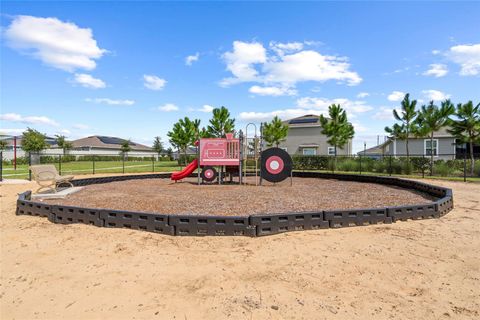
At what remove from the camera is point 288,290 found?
338 centimetres

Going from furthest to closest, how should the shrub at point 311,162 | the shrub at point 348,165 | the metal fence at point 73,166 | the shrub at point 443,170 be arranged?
the shrub at point 311,162
the shrub at point 348,165
the shrub at point 443,170
the metal fence at point 73,166

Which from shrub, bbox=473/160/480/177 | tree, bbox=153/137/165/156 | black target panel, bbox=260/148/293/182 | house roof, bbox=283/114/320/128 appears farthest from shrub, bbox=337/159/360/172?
tree, bbox=153/137/165/156

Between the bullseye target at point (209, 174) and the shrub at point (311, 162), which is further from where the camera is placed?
the shrub at point (311, 162)

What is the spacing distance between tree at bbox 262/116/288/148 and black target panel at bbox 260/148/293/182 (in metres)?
20.0

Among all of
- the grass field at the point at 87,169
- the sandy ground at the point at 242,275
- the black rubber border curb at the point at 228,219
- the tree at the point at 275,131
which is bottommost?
the sandy ground at the point at 242,275

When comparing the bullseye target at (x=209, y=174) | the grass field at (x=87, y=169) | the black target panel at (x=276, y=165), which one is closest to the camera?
the black target panel at (x=276, y=165)

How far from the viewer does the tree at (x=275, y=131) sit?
33.8 meters

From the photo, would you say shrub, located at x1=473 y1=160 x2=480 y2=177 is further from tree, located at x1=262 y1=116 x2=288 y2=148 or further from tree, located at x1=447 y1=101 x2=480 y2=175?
tree, located at x1=262 y1=116 x2=288 y2=148

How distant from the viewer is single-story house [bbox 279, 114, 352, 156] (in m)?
36.7

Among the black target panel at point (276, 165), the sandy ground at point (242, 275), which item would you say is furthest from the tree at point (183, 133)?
the sandy ground at point (242, 275)

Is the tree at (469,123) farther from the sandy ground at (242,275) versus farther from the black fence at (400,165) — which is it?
the sandy ground at (242,275)

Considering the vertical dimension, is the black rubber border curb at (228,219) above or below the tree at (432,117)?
below

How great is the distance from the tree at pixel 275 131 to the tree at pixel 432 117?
1342 cm

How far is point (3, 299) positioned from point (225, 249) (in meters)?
2.87
